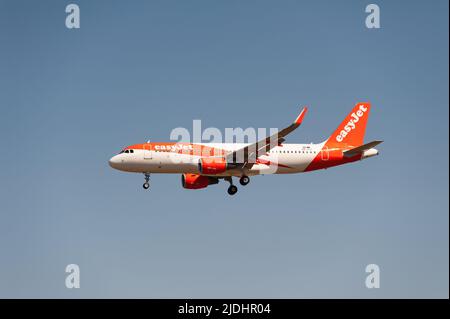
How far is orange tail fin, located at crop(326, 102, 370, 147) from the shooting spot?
8850cm

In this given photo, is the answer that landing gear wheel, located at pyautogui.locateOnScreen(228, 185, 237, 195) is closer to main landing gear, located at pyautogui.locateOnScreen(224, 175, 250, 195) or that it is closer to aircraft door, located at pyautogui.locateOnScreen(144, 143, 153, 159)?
main landing gear, located at pyautogui.locateOnScreen(224, 175, 250, 195)

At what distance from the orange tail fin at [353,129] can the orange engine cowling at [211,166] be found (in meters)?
13.4

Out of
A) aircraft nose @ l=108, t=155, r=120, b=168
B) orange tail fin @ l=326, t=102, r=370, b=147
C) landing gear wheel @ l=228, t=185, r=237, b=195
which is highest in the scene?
orange tail fin @ l=326, t=102, r=370, b=147

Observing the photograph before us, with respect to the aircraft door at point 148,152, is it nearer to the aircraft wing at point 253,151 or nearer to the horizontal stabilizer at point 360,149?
the aircraft wing at point 253,151

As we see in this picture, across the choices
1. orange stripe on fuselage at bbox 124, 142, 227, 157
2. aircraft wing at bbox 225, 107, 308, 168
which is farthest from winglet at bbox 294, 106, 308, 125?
orange stripe on fuselage at bbox 124, 142, 227, 157

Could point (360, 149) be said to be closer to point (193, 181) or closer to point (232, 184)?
point (232, 184)

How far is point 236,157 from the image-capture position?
81438 millimetres

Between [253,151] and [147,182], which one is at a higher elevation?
[253,151]

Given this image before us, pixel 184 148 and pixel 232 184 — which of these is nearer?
pixel 184 148

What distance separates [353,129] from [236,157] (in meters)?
15.7

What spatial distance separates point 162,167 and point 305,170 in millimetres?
15631

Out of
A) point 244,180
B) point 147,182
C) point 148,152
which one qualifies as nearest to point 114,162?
point 148,152
